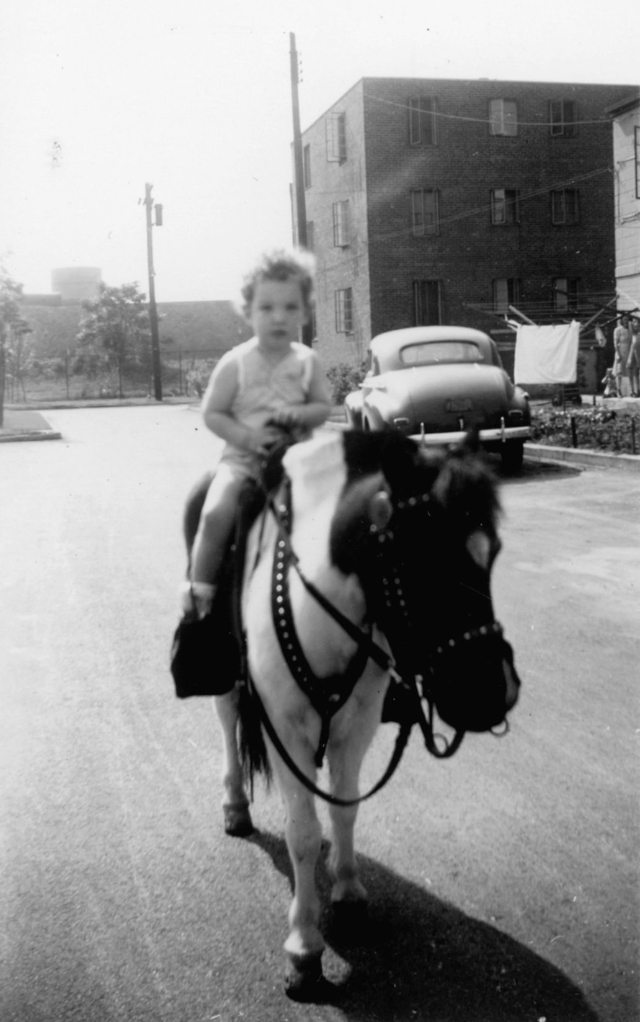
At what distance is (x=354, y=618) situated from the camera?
2512 mm

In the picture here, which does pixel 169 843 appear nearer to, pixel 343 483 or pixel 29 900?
pixel 29 900

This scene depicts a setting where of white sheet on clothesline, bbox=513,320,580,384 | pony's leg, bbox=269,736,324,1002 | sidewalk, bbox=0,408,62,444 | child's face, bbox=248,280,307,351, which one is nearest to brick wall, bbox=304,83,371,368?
sidewalk, bbox=0,408,62,444

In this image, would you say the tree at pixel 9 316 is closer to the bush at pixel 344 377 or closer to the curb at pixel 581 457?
the bush at pixel 344 377

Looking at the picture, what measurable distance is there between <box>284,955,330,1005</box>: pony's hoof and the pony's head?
0.86 meters

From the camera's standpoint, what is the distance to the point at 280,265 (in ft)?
8.41

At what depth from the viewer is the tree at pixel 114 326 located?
5.33 m

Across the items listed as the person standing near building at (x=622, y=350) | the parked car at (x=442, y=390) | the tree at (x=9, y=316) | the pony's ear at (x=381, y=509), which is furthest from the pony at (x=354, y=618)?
the person standing near building at (x=622, y=350)

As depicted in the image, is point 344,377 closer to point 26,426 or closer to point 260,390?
point 26,426

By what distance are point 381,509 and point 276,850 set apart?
1748 mm

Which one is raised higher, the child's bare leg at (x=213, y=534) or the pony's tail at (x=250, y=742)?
the child's bare leg at (x=213, y=534)

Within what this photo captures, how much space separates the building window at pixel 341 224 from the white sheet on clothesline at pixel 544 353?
7.34m

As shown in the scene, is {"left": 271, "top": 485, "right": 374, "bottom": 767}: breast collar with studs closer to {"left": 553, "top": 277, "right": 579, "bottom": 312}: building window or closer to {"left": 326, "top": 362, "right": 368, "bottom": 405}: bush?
{"left": 326, "top": 362, "right": 368, "bottom": 405}: bush

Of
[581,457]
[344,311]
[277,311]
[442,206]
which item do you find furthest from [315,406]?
[442,206]

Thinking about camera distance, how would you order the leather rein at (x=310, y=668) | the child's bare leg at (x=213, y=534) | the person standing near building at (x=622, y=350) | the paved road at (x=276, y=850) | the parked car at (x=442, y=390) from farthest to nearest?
the person standing near building at (x=622, y=350)
the parked car at (x=442, y=390)
the child's bare leg at (x=213, y=534)
the paved road at (x=276, y=850)
the leather rein at (x=310, y=668)
